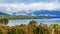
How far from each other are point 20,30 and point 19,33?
0.22 m

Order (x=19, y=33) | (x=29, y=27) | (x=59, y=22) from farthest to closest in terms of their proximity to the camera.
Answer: (x=59, y=22) < (x=29, y=27) < (x=19, y=33)

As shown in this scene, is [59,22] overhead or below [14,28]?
below

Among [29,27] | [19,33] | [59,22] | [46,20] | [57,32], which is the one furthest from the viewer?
[59,22]

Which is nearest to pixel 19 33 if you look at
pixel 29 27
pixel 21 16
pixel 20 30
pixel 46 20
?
pixel 20 30

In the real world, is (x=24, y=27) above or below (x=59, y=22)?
above

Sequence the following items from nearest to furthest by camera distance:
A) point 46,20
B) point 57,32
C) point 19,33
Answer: point 19,33 → point 57,32 → point 46,20

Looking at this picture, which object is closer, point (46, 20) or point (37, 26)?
point (37, 26)

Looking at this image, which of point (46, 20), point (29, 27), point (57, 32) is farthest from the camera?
point (46, 20)

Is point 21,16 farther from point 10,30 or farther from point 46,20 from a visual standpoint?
point 10,30

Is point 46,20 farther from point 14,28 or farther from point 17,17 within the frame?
point 14,28

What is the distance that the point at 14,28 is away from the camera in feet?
46.6

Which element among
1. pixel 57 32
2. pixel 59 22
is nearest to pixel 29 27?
pixel 57 32

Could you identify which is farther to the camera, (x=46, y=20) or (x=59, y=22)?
(x=59, y=22)

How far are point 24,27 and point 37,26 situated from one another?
0.98 meters
